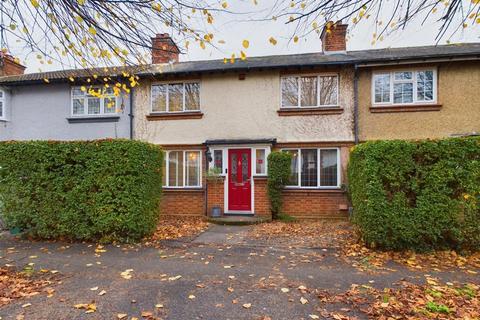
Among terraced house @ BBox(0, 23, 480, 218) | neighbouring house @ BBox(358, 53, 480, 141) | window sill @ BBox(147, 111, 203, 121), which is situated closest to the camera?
neighbouring house @ BBox(358, 53, 480, 141)

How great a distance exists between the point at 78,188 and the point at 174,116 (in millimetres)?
4983

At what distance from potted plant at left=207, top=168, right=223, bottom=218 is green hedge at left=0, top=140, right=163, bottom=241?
11.0 feet

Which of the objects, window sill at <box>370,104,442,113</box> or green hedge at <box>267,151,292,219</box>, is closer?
window sill at <box>370,104,442,113</box>

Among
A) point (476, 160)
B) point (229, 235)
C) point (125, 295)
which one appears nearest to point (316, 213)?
point (229, 235)

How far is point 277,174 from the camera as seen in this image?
9336 millimetres

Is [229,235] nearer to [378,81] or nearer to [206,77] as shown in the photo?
[206,77]

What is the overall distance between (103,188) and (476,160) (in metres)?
7.68

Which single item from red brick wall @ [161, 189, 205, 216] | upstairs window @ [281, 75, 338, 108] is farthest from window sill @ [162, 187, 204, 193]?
upstairs window @ [281, 75, 338, 108]

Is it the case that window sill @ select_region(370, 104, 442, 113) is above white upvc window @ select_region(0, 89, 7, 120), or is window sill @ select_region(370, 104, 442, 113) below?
below

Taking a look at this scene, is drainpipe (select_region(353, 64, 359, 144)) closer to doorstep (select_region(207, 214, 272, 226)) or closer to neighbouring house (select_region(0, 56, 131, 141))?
doorstep (select_region(207, 214, 272, 226))

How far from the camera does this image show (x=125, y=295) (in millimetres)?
3729

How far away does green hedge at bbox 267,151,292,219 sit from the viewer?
9.34 meters

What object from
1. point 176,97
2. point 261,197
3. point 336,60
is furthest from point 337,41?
point 261,197


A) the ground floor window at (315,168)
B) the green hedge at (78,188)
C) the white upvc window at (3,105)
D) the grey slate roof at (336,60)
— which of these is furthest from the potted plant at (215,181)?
the white upvc window at (3,105)
